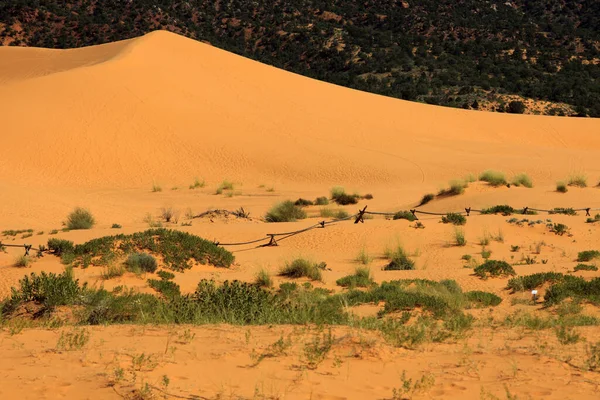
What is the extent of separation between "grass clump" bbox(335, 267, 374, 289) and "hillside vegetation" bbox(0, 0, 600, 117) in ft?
146

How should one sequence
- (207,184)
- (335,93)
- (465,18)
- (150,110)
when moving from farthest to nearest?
(465,18) < (335,93) < (150,110) < (207,184)

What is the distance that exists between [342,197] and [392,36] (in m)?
50.4

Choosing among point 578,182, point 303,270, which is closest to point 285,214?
point 303,270

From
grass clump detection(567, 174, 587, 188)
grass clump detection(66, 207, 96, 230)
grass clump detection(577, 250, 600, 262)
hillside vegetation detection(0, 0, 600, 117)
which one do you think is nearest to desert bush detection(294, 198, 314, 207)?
grass clump detection(66, 207, 96, 230)

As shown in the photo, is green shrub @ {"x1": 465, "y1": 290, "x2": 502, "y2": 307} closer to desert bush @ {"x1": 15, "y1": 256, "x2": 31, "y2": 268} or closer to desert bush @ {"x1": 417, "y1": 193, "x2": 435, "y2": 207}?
desert bush @ {"x1": 15, "y1": 256, "x2": 31, "y2": 268}

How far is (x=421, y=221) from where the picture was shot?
18.5 m

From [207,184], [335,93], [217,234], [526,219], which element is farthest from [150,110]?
[526,219]

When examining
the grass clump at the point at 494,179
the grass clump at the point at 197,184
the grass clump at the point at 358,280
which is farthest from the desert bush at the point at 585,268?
the grass clump at the point at 197,184

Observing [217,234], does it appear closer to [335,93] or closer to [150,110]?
[150,110]

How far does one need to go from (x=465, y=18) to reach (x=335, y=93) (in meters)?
34.9

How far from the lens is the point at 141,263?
1243 centimetres

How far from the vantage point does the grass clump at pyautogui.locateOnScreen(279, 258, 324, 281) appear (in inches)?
506

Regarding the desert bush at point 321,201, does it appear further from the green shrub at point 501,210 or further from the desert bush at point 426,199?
the green shrub at point 501,210

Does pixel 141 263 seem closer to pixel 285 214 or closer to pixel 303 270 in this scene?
pixel 303 270
